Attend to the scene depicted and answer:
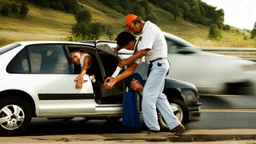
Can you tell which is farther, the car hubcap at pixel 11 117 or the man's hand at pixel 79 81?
the man's hand at pixel 79 81

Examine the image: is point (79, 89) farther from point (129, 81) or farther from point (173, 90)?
point (173, 90)

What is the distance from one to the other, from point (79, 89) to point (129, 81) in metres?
0.70

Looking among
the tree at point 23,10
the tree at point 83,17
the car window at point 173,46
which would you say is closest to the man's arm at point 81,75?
the car window at point 173,46

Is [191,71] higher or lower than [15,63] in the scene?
lower

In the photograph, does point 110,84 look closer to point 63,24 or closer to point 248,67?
point 248,67

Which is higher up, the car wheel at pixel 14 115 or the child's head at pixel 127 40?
the child's head at pixel 127 40

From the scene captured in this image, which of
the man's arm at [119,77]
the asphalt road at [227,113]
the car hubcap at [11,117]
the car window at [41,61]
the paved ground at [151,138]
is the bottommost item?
the asphalt road at [227,113]

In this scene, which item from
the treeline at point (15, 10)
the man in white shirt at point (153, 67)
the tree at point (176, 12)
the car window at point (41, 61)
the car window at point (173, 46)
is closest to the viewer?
the man in white shirt at point (153, 67)

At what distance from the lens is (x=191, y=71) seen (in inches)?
580

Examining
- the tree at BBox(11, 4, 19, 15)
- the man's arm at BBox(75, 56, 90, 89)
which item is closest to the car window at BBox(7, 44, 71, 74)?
the man's arm at BBox(75, 56, 90, 89)

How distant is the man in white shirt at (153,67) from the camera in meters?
8.66

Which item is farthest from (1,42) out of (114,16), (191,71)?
(114,16)

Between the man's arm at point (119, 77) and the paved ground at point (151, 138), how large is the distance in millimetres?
687

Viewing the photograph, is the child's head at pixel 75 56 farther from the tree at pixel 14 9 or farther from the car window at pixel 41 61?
the tree at pixel 14 9
